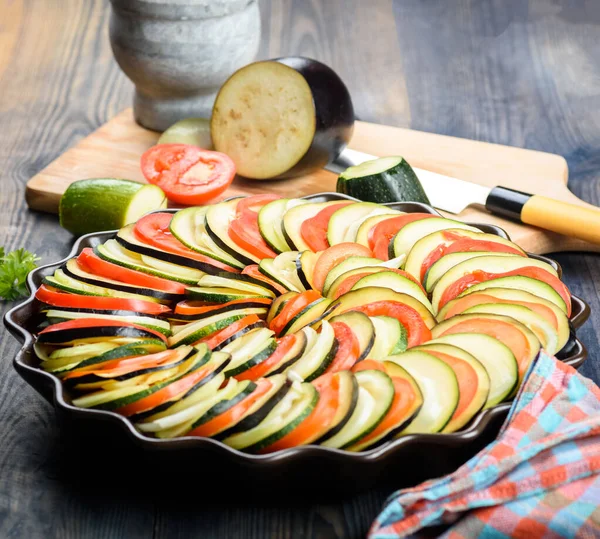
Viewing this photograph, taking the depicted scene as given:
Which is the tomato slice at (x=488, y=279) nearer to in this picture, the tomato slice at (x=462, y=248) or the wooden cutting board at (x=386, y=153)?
the tomato slice at (x=462, y=248)

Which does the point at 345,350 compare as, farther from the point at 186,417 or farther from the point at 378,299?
the point at 186,417

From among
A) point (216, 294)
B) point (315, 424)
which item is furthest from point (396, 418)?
point (216, 294)

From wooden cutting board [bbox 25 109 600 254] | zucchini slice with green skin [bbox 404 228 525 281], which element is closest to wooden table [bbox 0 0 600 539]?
wooden cutting board [bbox 25 109 600 254]

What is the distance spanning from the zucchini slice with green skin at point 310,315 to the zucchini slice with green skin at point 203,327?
0.13m

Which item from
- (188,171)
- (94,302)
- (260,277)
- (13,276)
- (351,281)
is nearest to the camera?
(94,302)

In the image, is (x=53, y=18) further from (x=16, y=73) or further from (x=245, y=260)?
(x=245, y=260)

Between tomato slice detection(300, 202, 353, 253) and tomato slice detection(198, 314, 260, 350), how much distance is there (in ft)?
1.59

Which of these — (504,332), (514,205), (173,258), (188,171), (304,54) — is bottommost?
(304,54)

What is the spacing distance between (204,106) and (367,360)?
2.43m

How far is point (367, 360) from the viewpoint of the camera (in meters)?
2.09

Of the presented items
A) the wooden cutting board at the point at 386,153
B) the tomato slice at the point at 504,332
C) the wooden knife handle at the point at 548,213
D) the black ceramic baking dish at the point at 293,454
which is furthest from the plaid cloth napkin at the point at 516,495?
the wooden cutting board at the point at 386,153

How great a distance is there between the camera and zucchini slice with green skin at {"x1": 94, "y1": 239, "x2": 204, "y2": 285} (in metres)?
2.55

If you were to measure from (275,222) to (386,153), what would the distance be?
4.60ft

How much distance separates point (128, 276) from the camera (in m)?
2.53
